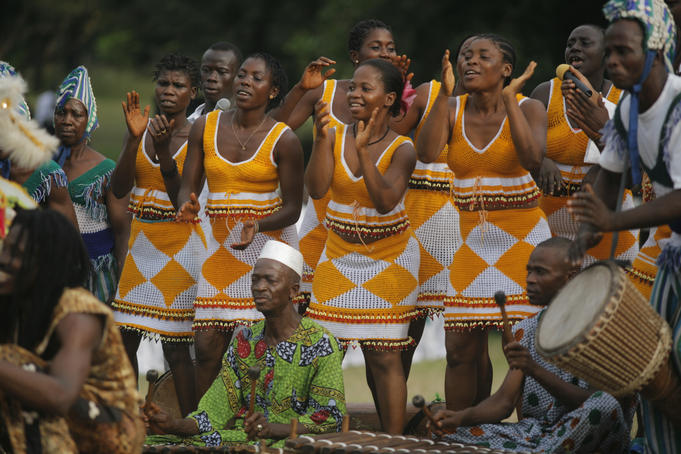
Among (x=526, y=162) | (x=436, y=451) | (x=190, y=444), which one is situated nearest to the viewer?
(x=436, y=451)

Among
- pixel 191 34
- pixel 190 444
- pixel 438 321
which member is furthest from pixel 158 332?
pixel 191 34

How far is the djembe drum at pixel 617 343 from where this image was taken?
14.5 ft

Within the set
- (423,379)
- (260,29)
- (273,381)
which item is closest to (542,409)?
(273,381)

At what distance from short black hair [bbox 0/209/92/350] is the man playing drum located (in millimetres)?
2006

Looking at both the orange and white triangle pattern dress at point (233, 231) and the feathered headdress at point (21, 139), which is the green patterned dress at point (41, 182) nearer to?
the orange and white triangle pattern dress at point (233, 231)

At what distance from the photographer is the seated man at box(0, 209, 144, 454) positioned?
4.15 metres

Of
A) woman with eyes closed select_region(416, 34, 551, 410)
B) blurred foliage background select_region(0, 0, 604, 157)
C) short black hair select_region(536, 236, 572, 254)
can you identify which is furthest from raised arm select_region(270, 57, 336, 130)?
blurred foliage background select_region(0, 0, 604, 157)

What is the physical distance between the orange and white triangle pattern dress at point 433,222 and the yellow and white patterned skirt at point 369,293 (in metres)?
0.42

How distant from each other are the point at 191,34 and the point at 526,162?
2474 centimetres

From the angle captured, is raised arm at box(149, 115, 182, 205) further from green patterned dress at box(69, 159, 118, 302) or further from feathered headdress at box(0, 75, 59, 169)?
feathered headdress at box(0, 75, 59, 169)

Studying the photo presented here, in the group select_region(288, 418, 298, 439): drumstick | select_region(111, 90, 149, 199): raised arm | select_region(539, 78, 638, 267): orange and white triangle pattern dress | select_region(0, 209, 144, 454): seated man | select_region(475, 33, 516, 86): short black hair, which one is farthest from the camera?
select_region(111, 90, 149, 199): raised arm

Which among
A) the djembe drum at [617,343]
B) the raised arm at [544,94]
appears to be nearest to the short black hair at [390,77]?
the raised arm at [544,94]

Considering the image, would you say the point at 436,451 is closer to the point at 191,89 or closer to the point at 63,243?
the point at 63,243

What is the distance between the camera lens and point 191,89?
744 cm
